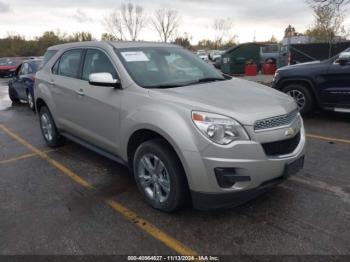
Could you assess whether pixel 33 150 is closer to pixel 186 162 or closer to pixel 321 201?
pixel 186 162

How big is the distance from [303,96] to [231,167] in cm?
520

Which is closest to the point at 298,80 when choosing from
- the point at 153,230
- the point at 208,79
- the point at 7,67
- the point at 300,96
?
the point at 300,96

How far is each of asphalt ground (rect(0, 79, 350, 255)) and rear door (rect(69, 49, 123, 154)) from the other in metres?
0.59

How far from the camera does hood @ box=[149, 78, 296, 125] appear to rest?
305 centimetres

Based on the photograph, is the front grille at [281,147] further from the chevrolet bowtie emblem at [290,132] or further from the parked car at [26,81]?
the parked car at [26,81]

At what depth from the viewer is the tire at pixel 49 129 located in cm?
567

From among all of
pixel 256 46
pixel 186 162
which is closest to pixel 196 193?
pixel 186 162

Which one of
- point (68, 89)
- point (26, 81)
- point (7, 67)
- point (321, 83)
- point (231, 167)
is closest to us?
point (231, 167)

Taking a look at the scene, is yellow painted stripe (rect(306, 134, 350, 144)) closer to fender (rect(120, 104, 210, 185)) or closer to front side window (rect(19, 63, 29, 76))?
fender (rect(120, 104, 210, 185))

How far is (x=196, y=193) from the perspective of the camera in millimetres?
3021

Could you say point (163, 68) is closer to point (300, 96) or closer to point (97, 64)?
point (97, 64)

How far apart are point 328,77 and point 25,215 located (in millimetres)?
6229

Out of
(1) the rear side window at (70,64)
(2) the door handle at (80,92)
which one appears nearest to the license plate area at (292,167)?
(2) the door handle at (80,92)

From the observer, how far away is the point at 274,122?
10.3 ft
